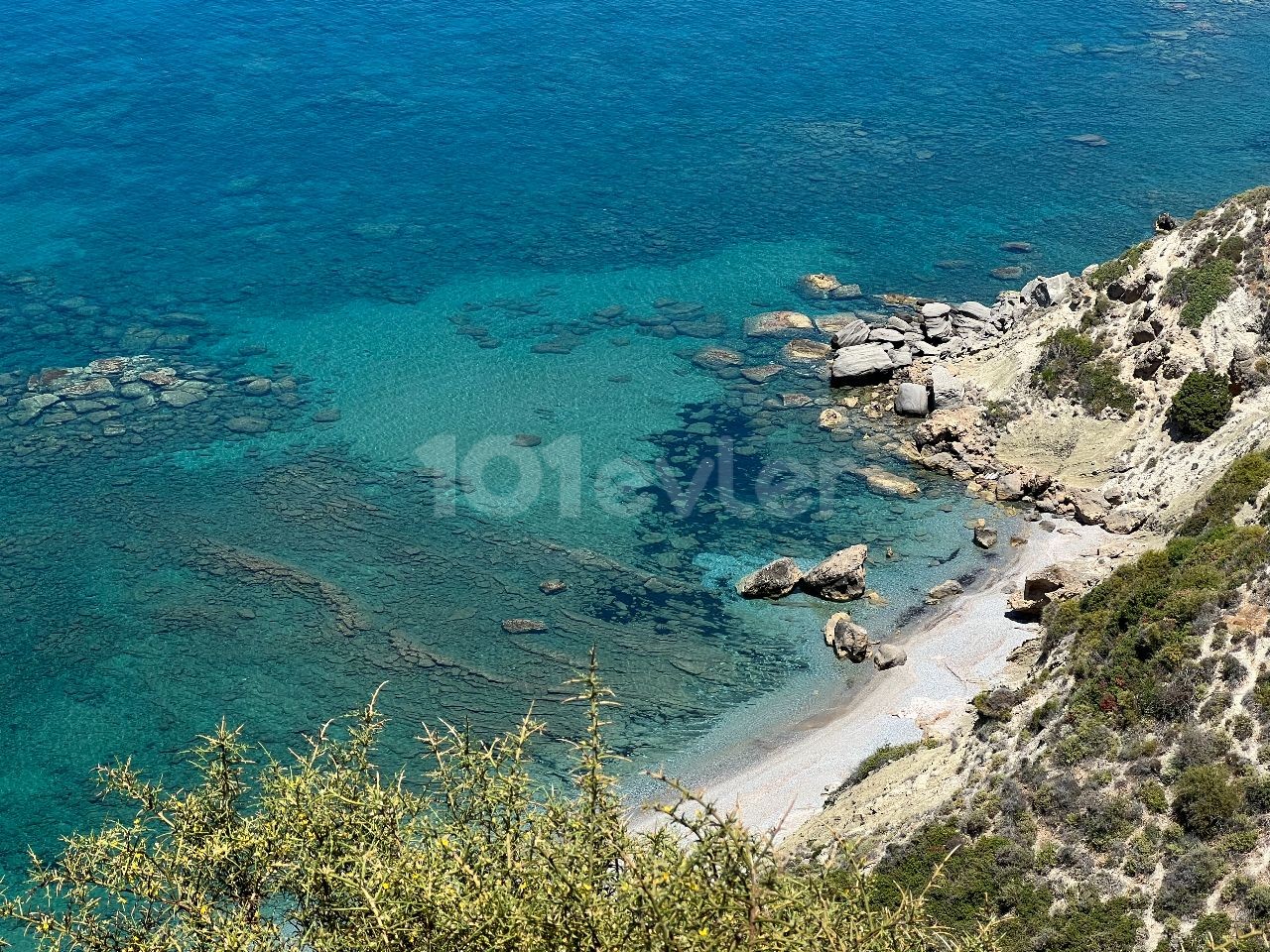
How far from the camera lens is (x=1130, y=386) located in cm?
5200

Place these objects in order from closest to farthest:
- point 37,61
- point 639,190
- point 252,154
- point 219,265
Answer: point 219,265
point 639,190
point 252,154
point 37,61

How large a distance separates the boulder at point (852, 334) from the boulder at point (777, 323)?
322cm

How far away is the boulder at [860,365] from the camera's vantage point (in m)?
60.1

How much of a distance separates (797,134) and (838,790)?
6786 centimetres

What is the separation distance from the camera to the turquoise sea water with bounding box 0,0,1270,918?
45.4 m

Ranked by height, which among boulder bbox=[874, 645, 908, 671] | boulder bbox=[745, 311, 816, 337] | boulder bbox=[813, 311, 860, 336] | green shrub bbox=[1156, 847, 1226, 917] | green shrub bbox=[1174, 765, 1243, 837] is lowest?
boulder bbox=[874, 645, 908, 671]

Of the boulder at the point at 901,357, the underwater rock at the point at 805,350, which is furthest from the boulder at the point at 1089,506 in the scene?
the underwater rock at the point at 805,350

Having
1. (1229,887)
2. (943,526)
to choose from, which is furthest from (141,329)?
(1229,887)

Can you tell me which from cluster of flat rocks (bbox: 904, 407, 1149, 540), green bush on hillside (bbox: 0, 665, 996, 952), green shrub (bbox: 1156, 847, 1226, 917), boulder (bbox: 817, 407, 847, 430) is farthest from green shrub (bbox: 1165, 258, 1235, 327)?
green bush on hillside (bbox: 0, 665, 996, 952)

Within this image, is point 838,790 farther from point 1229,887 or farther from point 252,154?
point 252,154

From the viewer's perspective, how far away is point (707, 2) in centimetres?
12394

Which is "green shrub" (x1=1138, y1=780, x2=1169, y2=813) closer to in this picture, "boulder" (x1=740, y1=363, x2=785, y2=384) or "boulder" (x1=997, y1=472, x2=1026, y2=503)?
"boulder" (x1=997, y1=472, x2=1026, y2=503)

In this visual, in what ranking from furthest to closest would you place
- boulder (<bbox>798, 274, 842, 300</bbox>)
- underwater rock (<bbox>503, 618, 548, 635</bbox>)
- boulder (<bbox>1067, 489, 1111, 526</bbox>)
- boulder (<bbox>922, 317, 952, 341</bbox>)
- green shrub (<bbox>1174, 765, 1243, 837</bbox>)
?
boulder (<bbox>798, 274, 842, 300</bbox>)
boulder (<bbox>922, 317, 952, 341</bbox>)
boulder (<bbox>1067, 489, 1111, 526</bbox>)
underwater rock (<bbox>503, 618, 548, 635</bbox>)
green shrub (<bbox>1174, 765, 1243, 837</bbox>)

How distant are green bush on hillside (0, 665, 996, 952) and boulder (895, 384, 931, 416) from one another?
3797 cm
